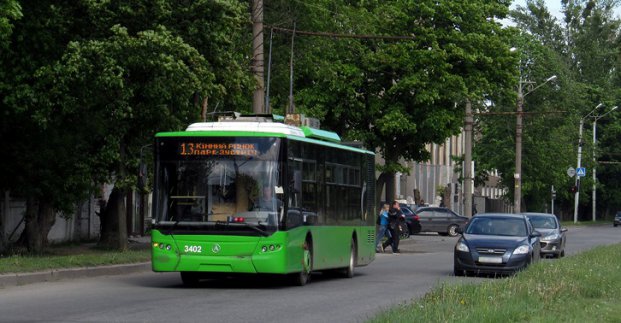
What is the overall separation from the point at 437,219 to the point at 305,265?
3847 centimetres

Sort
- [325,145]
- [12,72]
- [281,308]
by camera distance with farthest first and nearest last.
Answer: [12,72]
[325,145]
[281,308]

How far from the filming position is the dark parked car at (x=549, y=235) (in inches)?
1369

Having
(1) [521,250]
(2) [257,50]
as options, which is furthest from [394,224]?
(1) [521,250]

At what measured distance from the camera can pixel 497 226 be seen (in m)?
26.8

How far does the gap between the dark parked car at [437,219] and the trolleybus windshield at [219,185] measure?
38.9 metres

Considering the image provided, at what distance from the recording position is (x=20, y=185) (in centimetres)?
2719

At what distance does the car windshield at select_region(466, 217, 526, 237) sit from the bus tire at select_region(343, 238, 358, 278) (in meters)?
2.82

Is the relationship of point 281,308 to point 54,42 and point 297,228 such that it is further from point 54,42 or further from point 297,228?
point 54,42

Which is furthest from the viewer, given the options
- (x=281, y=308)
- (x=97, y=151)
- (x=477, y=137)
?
(x=477, y=137)

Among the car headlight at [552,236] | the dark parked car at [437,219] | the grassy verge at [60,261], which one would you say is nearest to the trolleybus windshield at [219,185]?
the grassy verge at [60,261]

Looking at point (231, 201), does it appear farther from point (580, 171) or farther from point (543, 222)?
point (580, 171)

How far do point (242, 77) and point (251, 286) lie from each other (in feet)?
26.1

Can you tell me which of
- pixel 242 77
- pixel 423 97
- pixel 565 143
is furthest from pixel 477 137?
pixel 242 77

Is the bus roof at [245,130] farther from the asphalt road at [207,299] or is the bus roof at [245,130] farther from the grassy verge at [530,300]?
the grassy verge at [530,300]
